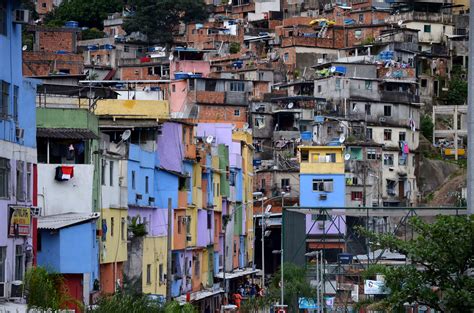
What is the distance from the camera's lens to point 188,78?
11319 centimetres

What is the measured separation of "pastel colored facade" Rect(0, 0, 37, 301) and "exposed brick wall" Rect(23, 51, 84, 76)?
247 feet

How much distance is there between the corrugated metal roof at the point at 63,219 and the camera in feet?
169

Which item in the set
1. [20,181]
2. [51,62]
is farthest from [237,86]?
[20,181]

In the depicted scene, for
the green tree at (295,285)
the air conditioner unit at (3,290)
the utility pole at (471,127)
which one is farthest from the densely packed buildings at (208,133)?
the utility pole at (471,127)

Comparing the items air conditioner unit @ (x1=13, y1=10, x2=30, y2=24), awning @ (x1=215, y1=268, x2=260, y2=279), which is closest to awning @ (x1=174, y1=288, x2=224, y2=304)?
awning @ (x1=215, y1=268, x2=260, y2=279)

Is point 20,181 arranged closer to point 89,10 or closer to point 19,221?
point 19,221

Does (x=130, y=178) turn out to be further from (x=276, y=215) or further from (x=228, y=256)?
(x=276, y=215)

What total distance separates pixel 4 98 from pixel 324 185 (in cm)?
6232

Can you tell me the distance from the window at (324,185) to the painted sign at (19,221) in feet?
197

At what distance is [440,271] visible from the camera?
35594 mm

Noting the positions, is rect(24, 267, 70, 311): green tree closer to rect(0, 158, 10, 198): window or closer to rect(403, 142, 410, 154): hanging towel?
rect(0, 158, 10, 198): window

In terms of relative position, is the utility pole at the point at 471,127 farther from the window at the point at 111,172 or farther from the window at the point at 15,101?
the window at the point at 111,172

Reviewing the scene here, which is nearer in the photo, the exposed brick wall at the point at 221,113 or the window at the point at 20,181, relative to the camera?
the window at the point at 20,181

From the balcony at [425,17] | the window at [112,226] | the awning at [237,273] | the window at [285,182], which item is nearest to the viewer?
the window at [112,226]
